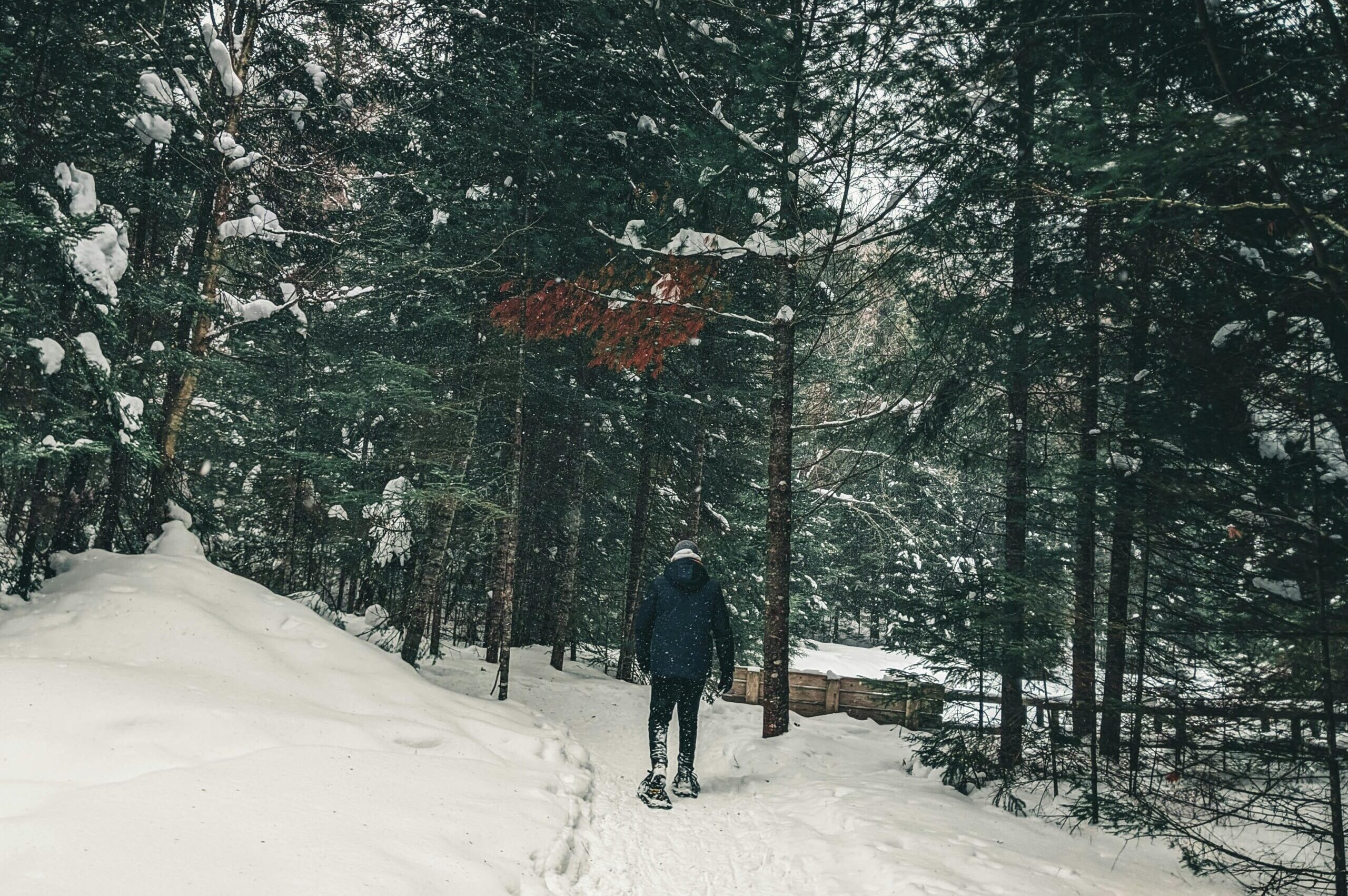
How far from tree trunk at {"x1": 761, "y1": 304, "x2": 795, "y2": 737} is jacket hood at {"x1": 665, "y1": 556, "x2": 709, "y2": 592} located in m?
1.97

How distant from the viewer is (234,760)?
4125 mm

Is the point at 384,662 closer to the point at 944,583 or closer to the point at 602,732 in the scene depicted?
the point at 602,732

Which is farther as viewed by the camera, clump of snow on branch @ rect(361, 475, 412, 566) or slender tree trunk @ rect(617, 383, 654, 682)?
slender tree trunk @ rect(617, 383, 654, 682)

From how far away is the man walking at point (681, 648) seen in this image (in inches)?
249

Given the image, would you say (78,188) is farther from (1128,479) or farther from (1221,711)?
(1221,711)

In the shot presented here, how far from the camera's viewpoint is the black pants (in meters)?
6.34

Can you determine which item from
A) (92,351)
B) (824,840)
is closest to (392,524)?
(92,351)

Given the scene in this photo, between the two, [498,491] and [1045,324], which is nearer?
[1045,324]

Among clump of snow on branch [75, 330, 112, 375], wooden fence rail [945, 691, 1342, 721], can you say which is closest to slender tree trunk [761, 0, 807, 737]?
wooden fence rail [945, 691, 1342, 721]

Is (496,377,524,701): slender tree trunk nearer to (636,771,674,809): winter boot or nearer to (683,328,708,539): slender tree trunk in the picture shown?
(683,328,708,539): slender tree trunk

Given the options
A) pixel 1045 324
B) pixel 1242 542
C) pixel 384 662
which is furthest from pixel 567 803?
pixel 1045 324

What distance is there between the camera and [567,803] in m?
5.30

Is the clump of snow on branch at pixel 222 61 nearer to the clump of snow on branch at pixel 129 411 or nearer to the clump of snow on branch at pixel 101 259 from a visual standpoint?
the clump of snow on branch at pixel 101 259

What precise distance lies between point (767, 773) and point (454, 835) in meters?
4.33
